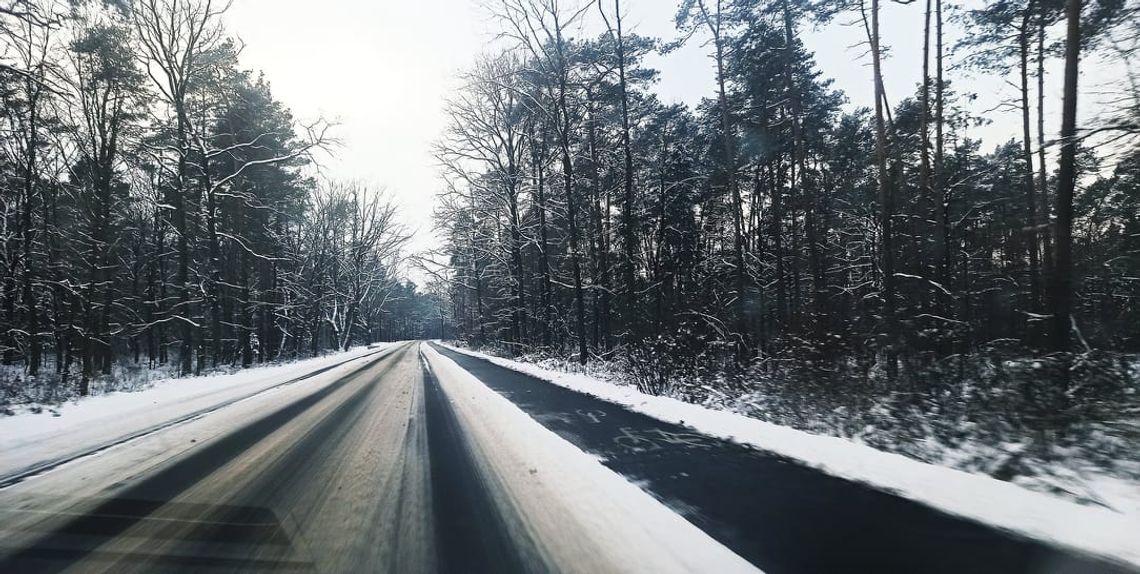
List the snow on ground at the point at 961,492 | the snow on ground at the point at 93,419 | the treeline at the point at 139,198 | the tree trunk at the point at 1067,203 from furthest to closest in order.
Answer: the treeline at the point at 139,198, the tree trunk at the point at 1067,203, the snow on ground at the point at 93,419, the snow on ground at the point at 961,492

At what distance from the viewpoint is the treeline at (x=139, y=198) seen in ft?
43.7

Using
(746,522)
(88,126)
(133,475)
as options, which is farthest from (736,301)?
(88,126)

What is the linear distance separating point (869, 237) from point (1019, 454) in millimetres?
23834

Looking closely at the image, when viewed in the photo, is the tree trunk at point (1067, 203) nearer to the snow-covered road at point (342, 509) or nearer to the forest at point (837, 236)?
the forest at point (837, 236)

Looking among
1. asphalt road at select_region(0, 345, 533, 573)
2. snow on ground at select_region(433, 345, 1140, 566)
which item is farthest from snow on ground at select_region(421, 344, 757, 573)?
snow on ground at select_region(433, 345, 1140, 566)

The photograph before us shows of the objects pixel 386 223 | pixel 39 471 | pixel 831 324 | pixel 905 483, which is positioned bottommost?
pixel 39 471

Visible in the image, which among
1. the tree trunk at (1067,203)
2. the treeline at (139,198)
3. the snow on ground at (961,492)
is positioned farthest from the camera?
the treeline at (139,198)

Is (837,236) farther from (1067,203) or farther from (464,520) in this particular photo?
(464,520)

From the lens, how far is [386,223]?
45.7 metres

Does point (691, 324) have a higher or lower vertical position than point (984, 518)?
higher

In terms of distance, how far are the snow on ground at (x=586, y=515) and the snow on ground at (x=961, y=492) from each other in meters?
1.89

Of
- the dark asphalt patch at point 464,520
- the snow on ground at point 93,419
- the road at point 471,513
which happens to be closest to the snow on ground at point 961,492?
the road at point 471,513

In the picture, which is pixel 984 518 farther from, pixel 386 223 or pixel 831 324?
pixel 386 223

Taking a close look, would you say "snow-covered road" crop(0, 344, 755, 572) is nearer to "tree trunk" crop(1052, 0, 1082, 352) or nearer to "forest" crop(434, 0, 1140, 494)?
"forest" crop(434, 0, 1140, 494)
